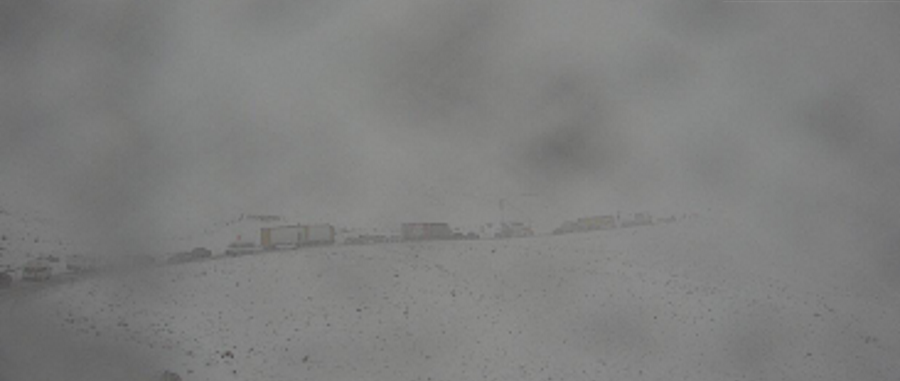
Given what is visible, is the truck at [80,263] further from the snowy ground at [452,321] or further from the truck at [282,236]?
the truck at [282,236]

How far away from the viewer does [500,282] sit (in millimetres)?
6453

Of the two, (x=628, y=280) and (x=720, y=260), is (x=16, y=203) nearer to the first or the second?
(x=628, y=280)

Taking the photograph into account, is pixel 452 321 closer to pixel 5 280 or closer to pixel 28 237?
pixel 5 280

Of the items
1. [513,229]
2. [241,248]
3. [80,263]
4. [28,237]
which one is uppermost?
[28,237]

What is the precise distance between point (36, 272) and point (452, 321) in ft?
14.2

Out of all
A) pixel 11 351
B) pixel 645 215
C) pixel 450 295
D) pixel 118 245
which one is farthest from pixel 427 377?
pixel 645 215

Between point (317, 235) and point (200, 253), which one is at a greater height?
point (317, 235)

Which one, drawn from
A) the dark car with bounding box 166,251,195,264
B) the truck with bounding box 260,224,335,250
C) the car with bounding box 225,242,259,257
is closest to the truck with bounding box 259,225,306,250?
the truck with bounding box 260,224,335,250

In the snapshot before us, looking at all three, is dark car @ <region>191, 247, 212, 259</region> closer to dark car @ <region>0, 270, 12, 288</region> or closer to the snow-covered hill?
the snow-covered hill

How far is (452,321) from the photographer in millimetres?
5688

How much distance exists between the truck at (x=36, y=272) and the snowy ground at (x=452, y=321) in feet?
2.83

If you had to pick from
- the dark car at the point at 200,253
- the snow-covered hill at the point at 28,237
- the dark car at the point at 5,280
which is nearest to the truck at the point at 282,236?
the dark car at the point at 200,253

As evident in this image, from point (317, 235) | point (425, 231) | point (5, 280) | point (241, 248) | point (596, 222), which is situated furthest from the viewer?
point (596, 222)

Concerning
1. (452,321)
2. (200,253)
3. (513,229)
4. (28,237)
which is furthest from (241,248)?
(513,229)
